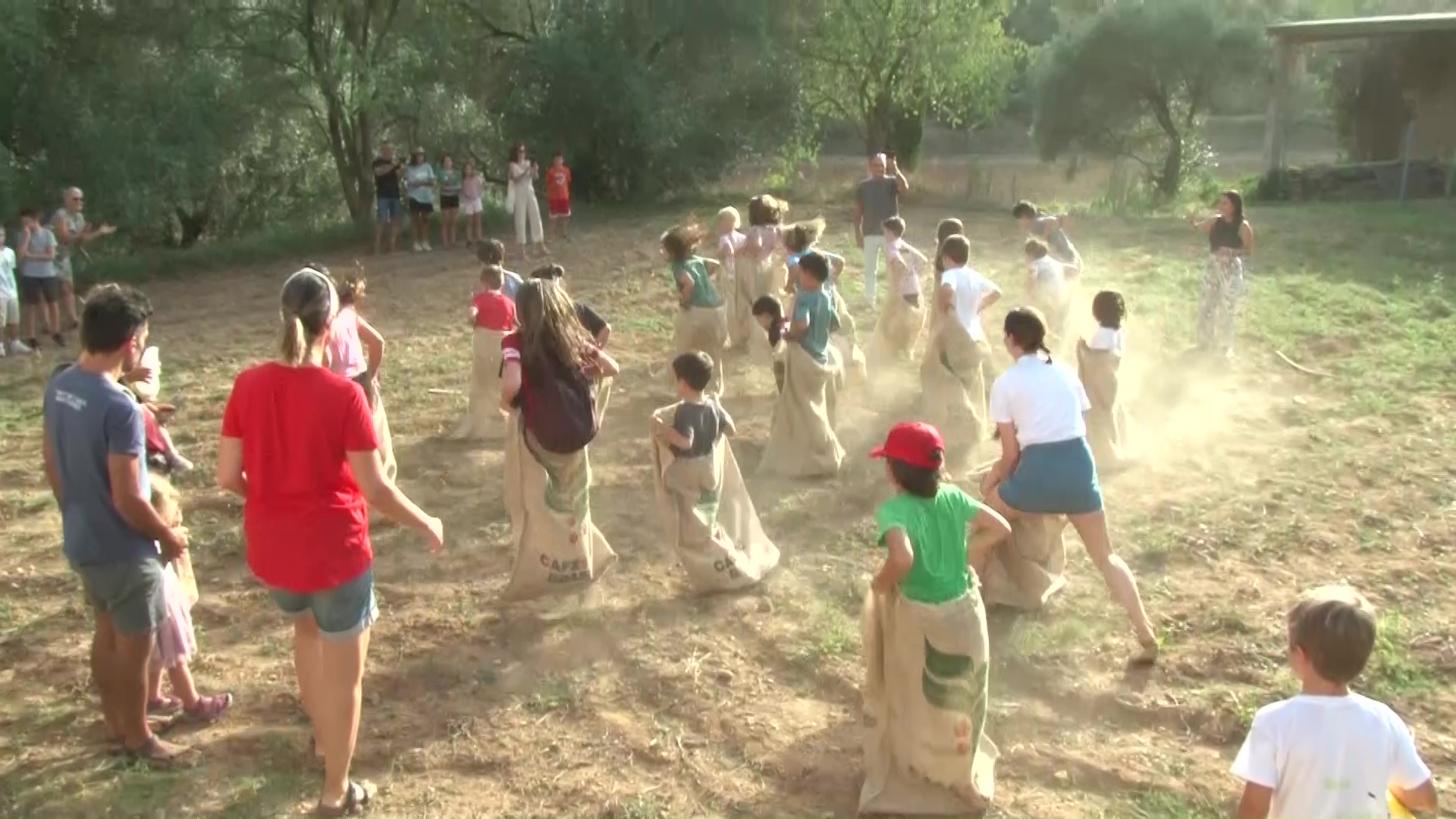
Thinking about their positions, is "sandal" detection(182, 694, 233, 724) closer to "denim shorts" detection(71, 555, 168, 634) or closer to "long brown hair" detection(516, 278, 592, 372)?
"denim shorts" detection(71, 555, 168, 634)

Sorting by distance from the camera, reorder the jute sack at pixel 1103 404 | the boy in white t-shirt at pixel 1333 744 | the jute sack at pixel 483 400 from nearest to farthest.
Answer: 1. the boy in white t-shirt at pixel 1333 744
2. the jute sack at pixel 1103 404
3. the jute sack at pixel 483 400

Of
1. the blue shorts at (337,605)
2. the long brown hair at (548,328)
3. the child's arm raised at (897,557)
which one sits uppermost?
the long brown hair at (548,328)

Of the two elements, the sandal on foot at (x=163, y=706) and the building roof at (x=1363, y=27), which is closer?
the sandal on foot at (x=163, y=706)

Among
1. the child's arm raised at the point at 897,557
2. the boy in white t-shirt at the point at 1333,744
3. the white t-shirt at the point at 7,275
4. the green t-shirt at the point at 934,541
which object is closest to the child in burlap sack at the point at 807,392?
the green t-shirt at the point at 934,541

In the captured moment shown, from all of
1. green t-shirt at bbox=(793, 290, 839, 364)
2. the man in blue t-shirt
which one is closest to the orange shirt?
green t-shirt at bbox=(793, 290, 839, 364)

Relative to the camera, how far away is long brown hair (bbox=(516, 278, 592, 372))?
583cm

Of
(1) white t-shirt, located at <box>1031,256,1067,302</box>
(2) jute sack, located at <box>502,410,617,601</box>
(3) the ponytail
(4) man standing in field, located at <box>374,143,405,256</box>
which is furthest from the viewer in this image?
(4) man standing in field, located at <box>374,143,405,256</box>

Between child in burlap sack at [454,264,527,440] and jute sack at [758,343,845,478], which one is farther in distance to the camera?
child in burlap sack at [454,264,527,440]

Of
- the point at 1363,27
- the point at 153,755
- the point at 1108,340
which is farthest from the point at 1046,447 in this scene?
the point at 1363,27

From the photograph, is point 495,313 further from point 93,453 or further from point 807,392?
point 93,453

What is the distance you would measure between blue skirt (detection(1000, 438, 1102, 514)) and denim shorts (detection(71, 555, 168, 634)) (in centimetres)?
351

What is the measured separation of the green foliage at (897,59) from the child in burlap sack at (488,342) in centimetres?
1480

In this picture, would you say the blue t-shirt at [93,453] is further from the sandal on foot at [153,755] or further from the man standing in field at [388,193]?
the man standing in field at [388,193]

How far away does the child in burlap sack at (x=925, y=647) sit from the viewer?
14.5ft
